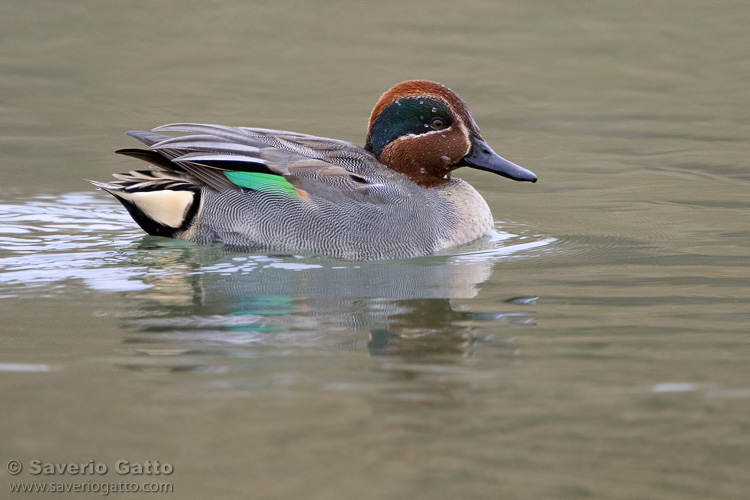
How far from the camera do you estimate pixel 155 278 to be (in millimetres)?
5996

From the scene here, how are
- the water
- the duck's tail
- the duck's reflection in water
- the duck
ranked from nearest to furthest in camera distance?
the water
the duck's reflection in water
the duck
the duck's tail

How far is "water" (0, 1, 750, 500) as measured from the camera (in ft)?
12.0

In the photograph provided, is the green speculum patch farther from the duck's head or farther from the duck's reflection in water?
the duck's reflection in water

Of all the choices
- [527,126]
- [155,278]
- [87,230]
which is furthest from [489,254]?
[527,126]

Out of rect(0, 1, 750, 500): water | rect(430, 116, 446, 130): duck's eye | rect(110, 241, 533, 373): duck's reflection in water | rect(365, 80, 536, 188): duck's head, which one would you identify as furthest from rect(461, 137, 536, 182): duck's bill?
rect(110, 241, 533, 373): duck's reflection in water

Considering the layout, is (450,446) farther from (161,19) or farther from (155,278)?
(161,19)

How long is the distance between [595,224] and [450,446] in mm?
4175

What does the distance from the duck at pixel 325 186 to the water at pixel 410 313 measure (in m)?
0.17

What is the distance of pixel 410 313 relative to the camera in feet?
17.5

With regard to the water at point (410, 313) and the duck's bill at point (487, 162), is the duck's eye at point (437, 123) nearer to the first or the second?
the duck's bill at point (487, 162)

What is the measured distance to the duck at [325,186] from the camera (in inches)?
257

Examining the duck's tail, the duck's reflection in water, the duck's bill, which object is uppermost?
the duck's bill

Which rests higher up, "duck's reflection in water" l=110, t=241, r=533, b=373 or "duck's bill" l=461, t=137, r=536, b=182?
"duck's bill" l=461, t=137, r=536, b=182

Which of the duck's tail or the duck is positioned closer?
the duck
